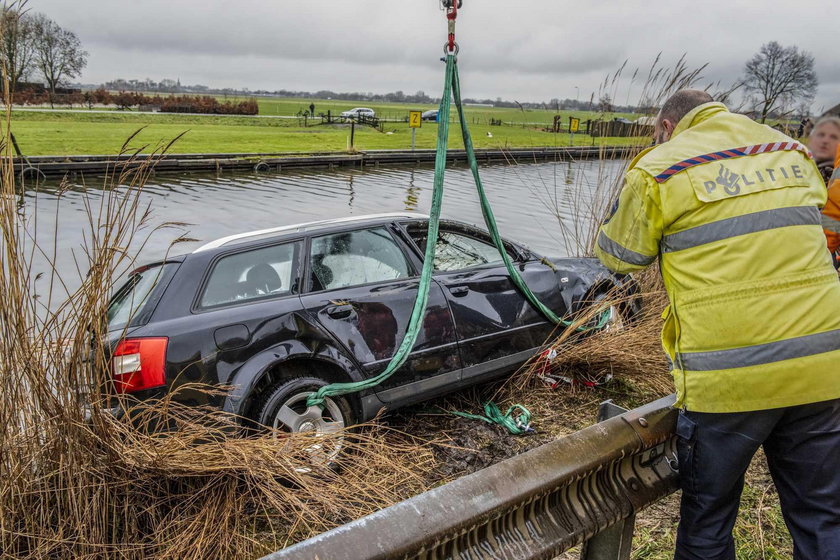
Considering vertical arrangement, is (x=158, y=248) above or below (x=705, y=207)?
below

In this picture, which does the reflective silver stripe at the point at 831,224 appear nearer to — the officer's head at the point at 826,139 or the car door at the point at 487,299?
the officer's head at the point at 826,139

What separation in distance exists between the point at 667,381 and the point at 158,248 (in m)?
10.3

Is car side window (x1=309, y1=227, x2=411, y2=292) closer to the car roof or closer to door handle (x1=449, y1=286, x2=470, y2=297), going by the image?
the car roof

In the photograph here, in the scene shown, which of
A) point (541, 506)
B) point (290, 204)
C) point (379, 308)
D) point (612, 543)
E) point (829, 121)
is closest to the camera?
point (541, 506)

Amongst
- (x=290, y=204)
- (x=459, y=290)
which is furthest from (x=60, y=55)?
(x=459, y=290)

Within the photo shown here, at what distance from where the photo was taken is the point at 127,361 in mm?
3299

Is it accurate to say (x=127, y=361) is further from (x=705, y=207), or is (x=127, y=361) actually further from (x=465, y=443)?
(x=705, y=207)

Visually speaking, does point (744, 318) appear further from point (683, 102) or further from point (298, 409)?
point (298, 409)

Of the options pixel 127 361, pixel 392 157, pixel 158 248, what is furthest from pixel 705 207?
pixel 392 157

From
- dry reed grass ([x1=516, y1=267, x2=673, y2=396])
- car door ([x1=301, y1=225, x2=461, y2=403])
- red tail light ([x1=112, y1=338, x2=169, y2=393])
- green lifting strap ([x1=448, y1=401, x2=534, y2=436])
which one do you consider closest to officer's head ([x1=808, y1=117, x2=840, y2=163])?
dry reed grass ([x1=516, y1=267, x2=673, y2=396])

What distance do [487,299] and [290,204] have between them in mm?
13751

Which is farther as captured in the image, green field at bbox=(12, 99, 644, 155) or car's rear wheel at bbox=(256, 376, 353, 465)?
green field at bbox=(12, 99, 644, 155)

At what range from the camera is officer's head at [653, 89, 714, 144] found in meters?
2.58

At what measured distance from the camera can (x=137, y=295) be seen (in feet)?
12.6
